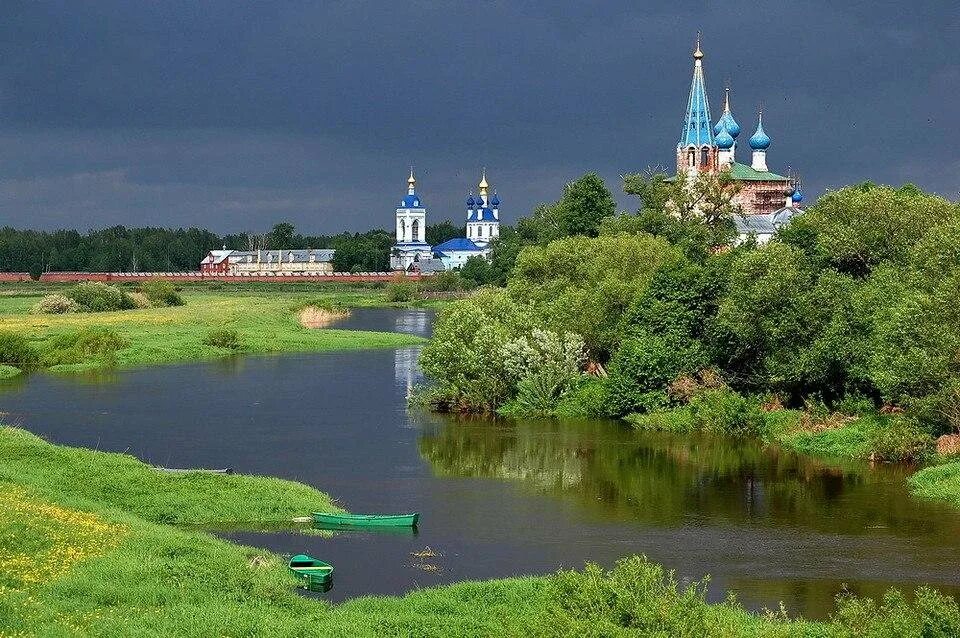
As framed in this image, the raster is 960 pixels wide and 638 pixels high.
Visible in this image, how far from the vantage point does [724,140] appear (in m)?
109

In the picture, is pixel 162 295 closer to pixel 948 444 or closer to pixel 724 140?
pixel 724 140

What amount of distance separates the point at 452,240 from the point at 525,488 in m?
154

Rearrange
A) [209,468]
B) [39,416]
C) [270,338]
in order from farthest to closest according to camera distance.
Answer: [270,338] < [39,416] < [209,468]

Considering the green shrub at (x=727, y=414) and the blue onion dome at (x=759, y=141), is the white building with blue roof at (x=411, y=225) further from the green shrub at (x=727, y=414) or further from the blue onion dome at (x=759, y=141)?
the green shrub at (x=727, y=414)

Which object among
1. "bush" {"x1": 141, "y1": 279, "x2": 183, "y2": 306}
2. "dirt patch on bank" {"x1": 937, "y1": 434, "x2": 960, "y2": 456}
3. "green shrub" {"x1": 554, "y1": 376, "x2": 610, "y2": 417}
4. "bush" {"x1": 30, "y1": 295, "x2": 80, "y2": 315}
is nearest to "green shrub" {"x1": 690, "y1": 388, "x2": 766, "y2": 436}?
"green shrub" {"x1": 554, "y1": 376, "x2": 610, "y2": 417}

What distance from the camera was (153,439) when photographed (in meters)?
39.5

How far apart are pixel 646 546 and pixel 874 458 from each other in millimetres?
11462

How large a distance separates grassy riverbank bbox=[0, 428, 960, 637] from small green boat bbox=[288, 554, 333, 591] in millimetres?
390

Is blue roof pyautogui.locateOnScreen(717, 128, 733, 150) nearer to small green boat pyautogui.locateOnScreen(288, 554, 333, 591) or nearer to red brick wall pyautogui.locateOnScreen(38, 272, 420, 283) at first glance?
red brick wall pyautogui.locateOnScreen(38, 272, 420, 283)

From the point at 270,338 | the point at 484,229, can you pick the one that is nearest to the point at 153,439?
the point at 270,338

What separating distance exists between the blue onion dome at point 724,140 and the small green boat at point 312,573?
3546 inches

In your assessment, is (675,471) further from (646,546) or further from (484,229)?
(484,229)

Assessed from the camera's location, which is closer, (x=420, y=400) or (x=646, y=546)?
(x=646, y=546)

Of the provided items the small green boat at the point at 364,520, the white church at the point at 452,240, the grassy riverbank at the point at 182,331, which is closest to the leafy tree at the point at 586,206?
the grassy riverbank at the point at 182,331
